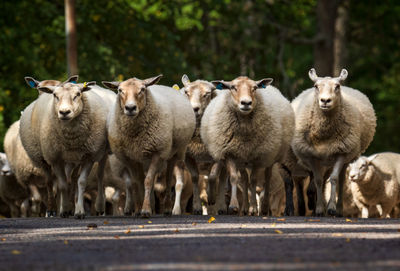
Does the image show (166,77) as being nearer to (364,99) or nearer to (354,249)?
(364,99)

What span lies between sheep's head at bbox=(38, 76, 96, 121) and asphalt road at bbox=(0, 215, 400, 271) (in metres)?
2.17

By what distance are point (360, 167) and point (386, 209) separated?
100 centimetres

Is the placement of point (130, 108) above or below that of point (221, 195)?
above

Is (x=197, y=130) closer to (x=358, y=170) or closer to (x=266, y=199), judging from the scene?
(x=266, y=199)

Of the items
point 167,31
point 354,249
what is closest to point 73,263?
point 354,249

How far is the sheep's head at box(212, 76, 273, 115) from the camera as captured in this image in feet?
47.2

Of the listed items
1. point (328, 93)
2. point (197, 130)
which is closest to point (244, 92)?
point (328, 93)

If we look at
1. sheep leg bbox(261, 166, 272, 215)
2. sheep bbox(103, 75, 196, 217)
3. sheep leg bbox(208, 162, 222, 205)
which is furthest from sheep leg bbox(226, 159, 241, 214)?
sheep leg bbox(261, 166, 272, 215)

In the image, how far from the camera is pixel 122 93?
13.8 metres

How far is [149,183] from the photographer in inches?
531

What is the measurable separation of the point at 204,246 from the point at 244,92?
633 centimetres

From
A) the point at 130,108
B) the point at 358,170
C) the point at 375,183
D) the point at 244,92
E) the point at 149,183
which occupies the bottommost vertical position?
the point at 149,183

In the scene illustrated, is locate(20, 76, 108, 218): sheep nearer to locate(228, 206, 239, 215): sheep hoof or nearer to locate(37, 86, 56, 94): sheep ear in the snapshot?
locate(37, 86, 56, 94): sheep ear

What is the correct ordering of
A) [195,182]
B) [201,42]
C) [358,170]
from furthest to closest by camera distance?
1. [201,42]
2. [358,170]
3. [195,182]
